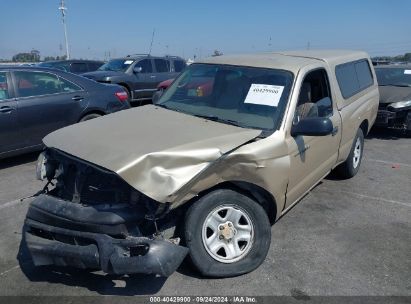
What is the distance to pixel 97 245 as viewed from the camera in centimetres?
275

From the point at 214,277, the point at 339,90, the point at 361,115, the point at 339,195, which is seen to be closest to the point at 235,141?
the point at 214,277

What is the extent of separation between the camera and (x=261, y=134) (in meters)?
3.42

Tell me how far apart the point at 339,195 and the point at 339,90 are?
139 centimetres

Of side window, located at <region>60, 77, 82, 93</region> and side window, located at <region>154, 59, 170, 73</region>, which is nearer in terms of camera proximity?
side window, located at <region>60, 77, 82, 93</region>

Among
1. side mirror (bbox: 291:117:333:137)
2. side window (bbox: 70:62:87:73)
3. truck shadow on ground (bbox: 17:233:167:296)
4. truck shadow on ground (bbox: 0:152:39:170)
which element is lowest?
truck shadow on ground (bbox: 0:152:39:170)

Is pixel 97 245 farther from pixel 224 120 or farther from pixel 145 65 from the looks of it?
pixel 145 65

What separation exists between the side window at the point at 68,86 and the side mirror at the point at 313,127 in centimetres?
445

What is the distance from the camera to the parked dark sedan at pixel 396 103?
27.2ft

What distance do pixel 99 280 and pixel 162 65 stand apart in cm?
1186

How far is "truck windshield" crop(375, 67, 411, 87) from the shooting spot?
360 inches

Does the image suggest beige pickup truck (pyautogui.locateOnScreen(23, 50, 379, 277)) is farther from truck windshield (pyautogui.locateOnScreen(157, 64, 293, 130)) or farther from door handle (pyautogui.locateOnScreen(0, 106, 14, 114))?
door handle (pyautogui.locateOnScreen(0, 106, 14, 114))

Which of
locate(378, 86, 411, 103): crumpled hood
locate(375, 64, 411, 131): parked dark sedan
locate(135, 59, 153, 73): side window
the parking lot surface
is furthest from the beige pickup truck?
locate(135, 59, 153, 73): side window

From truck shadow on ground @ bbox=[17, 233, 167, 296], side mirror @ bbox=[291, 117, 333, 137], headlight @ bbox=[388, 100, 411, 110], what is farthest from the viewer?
headlight @ bbox=[388, 100, 411, 110]

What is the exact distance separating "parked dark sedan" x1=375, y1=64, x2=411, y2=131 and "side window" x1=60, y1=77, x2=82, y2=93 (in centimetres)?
617
